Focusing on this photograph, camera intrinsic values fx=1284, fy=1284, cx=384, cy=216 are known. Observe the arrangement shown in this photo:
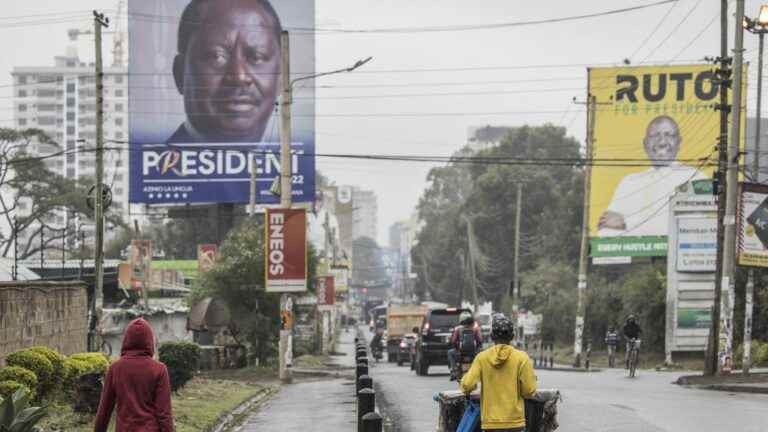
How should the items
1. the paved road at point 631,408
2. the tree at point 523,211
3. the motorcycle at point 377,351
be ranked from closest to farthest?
the paved road at point 631,408, the motorcycle at point 377,351, the tree at point 523,211

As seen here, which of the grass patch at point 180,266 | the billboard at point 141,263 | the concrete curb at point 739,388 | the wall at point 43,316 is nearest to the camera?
the wall at point 43,316

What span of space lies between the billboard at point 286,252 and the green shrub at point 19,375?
56.7 ft

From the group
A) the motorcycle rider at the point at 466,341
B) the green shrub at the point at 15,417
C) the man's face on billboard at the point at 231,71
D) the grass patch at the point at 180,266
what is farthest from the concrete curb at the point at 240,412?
the grass patch at the point at 180,266

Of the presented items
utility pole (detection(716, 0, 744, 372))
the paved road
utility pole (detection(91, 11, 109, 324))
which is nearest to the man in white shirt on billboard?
utility pole (detection(716, 0, 744, 372))

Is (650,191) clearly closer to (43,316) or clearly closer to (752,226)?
(752,226)

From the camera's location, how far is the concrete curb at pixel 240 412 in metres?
19.9

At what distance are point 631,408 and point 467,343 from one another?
17.6 feet

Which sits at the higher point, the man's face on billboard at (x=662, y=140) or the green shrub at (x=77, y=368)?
the man's face on billboard at (x=662, y=140)

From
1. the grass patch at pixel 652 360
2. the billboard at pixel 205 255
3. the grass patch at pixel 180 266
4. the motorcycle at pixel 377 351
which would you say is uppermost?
the billboard at pixel 205 255

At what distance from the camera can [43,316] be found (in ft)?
72.7

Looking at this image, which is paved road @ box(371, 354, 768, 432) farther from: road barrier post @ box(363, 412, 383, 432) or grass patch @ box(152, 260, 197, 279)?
grass patch @ box(152, 260, 197, 279)

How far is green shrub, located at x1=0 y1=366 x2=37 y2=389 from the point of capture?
633 inches

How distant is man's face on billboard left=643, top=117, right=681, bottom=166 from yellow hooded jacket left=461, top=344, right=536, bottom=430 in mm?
57495

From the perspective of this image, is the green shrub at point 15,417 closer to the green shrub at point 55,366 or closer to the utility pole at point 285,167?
the green shrub at point 55,366
